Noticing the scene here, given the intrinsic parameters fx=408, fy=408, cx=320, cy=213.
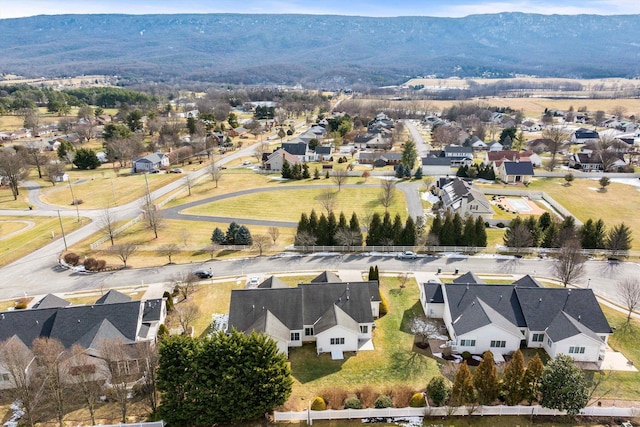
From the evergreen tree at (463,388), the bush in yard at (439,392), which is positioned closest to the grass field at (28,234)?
the bush in yard at (439,392)

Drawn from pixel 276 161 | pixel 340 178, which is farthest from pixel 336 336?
pixel 276 161

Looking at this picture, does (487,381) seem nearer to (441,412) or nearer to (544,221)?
(441,412)

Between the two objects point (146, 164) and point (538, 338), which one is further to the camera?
point (146, 164)

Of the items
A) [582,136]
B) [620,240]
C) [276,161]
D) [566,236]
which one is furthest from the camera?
[582,136]

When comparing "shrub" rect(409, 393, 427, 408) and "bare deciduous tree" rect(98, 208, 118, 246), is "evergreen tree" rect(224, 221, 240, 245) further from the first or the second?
"shrub" rect(409, 393, 427, 408)

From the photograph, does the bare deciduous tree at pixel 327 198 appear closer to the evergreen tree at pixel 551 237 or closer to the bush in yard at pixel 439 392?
the evergreen tree at pixel 551 237

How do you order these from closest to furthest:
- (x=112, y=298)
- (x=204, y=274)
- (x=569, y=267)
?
(x=112, y=298), (x=569, y=267), (x=204, y=274)
